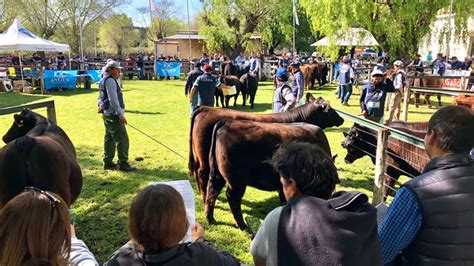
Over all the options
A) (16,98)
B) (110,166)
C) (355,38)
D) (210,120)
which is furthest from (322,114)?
(355,38)

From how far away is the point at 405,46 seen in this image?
19.8 m

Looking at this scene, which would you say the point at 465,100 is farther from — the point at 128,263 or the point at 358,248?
the point at 128,263

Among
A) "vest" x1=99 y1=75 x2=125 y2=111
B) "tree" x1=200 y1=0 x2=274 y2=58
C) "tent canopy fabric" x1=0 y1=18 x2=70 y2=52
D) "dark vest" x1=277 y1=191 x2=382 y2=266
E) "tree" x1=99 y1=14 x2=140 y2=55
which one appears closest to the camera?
"dark vest" x1=277 y1=191 x2=382 y2=266

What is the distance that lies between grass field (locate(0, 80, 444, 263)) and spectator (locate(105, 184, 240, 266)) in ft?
8.74

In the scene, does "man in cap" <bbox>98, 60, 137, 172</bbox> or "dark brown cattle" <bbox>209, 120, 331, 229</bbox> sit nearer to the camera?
"dark brown cattle" <bbox>209, 120, 331, 229</bbox>

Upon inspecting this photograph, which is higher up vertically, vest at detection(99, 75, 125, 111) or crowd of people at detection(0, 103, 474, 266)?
vest at detection(99, 75, 125, 111)

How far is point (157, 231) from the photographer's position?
1686 millimetres

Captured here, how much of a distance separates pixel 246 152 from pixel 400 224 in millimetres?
2868

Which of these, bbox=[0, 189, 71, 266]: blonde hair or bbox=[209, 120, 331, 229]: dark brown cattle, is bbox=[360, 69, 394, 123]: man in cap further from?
bbox=[0, 189, 71, 266]: blonde hair

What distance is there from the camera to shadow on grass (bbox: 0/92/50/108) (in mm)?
14820

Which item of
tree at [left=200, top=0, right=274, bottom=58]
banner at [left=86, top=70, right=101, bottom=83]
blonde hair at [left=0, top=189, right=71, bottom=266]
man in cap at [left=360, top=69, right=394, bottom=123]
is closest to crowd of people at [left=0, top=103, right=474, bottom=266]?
blonde hair at [left=0, top=189, right=71, bottom=266]

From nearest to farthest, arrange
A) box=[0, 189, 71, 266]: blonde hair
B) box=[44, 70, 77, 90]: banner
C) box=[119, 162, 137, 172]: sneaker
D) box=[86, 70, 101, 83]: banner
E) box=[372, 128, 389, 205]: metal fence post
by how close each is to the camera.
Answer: box=[0, 189, 71, 266]: blonde hair, box=[372, 128, 389, 205]: metal fence post, box=[119, 162, 137, 172]: sneaker, box=[44, 70, 77, 90]: banner, box=[86, 70, 101, 83]: banner

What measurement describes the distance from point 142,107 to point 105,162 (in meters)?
7.11

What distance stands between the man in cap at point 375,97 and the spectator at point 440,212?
228 inches
